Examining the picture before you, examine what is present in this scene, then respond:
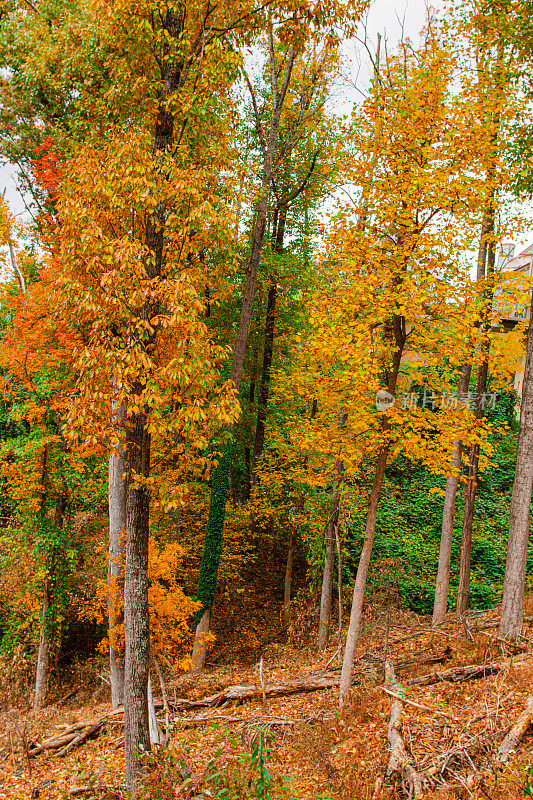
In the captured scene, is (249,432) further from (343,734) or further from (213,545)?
(343,734)

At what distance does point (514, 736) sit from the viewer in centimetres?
440

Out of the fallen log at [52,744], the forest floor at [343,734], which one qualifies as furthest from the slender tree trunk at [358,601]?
the fallen log at [52,744]

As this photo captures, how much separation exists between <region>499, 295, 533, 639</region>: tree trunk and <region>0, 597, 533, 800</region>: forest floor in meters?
0.38

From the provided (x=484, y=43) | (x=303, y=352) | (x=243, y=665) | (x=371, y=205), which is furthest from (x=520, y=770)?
(x=484, y=43)

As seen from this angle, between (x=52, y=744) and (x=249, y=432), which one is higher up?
(x=249, y=432)

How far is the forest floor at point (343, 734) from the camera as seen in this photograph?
4.38 meters

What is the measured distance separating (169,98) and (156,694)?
952 cm

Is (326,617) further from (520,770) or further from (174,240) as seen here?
(174,240)

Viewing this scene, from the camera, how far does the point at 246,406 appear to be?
16453mm

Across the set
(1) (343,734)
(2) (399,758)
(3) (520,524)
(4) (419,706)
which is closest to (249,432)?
(3) (520,524)

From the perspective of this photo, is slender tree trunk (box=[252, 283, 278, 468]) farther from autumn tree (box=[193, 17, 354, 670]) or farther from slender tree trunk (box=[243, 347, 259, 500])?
autumn tree (box=[193, 17, 354, 670])

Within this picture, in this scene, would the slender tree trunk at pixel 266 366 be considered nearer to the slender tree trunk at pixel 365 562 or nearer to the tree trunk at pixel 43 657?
the tree trunk at pixel 43 657

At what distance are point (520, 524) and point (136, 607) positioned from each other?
17.0 feet

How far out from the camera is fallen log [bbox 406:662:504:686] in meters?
6.31
